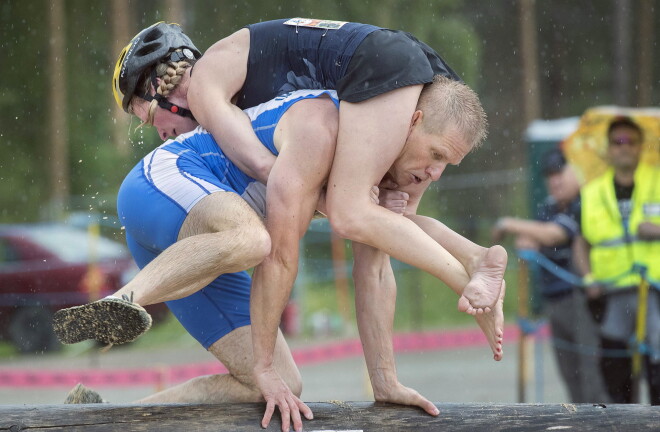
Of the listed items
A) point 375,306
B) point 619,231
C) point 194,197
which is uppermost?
point 619,231

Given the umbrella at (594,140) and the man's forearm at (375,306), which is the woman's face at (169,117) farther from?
the umbrella at (594,140)

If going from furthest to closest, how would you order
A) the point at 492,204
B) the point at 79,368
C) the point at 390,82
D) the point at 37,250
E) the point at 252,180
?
the point at 492,204 → the point at 37,250 → the point at 79,368 → the point at 252,180 → the point at 390,82

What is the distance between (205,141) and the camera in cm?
397

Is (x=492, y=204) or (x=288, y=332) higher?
(x=492, y=204)

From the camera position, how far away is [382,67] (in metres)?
3.67

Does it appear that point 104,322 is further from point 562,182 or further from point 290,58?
point 562,182

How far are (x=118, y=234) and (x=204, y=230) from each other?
1042 cm

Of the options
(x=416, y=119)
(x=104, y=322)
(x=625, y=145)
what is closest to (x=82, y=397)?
Result: (x=104, y=322)

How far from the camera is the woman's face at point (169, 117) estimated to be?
4094mm

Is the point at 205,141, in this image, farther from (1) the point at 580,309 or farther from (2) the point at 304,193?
(1) the point at 580,309

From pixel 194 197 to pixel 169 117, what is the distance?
0.57m

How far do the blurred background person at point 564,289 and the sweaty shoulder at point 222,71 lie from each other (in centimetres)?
401

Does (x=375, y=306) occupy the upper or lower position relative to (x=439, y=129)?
lower

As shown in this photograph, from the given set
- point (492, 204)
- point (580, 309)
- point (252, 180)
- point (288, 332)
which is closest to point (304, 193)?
point (252, 180)
